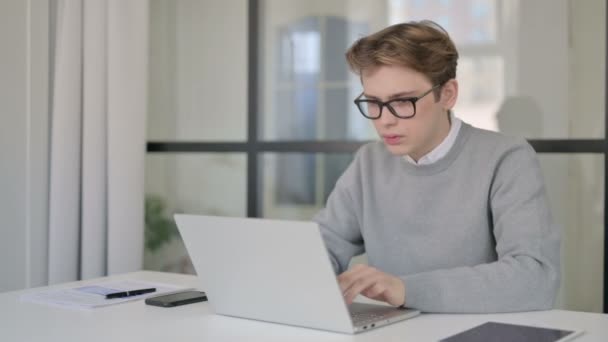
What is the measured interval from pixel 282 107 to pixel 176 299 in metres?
1.69

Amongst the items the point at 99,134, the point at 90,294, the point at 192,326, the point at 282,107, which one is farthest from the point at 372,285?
the point at 99,134

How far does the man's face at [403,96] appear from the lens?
194 cm

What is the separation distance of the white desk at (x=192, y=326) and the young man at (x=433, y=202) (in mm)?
77

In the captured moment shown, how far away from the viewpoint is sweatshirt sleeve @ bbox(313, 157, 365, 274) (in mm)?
2229

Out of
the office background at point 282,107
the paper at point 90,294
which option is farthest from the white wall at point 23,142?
the paper at point 90,294

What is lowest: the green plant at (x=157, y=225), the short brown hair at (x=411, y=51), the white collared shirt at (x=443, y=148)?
the green plant at (x=157, y=225)

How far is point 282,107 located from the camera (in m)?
3.44

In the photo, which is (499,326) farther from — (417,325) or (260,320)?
(260,320)

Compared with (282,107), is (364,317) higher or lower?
lower

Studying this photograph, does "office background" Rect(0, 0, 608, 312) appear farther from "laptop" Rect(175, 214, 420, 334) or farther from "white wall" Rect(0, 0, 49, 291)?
"laptop" Rect(175, 214, 420, 334)

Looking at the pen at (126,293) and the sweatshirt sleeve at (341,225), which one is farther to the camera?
the sweatshirt sleeve at (341,225)

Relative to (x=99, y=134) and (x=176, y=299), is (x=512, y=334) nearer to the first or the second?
(x=176, y=299)

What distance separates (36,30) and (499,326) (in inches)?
101

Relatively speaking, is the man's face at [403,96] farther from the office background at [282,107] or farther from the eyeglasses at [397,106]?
the office background at [282,107]
